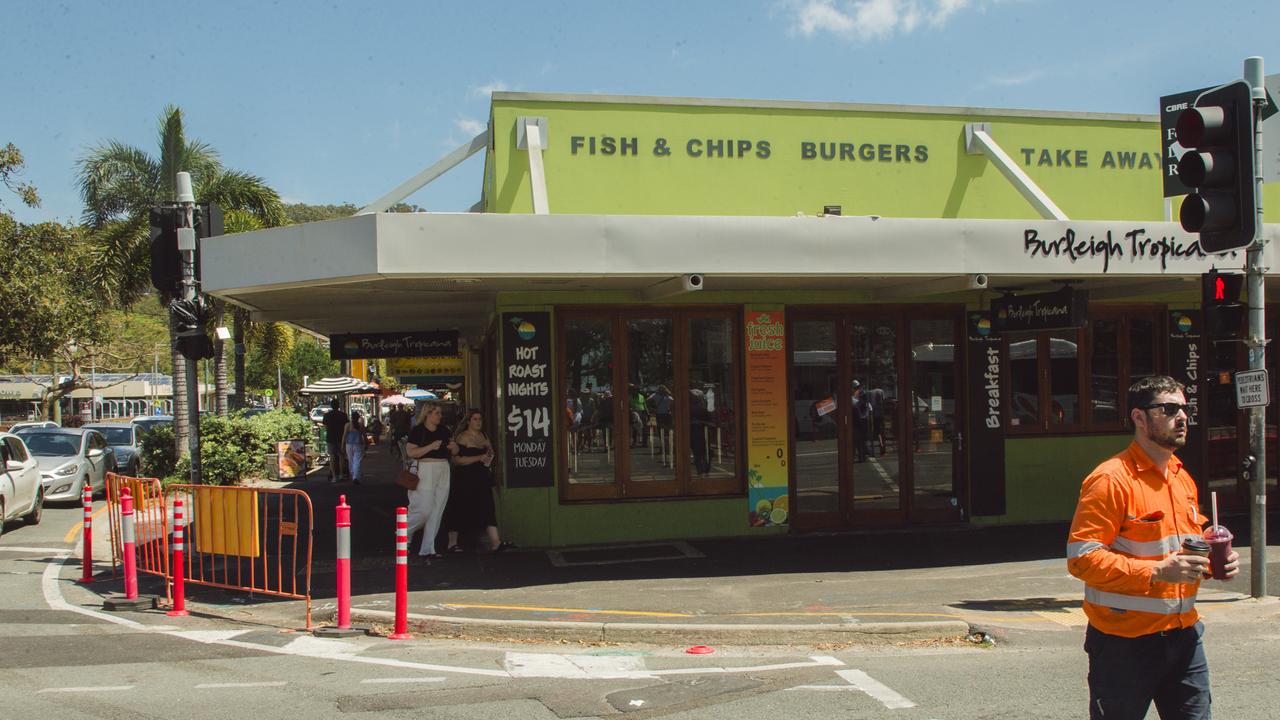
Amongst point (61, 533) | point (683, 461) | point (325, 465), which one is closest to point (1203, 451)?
point (683, 461)

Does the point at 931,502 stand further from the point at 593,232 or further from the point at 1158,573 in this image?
the point at 1158,573

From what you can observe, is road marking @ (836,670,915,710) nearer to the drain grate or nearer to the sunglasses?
the sunglasses

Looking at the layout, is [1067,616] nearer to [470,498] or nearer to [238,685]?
[470,498]

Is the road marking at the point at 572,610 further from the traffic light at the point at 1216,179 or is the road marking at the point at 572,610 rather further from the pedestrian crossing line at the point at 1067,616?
the traffic light at the point at 1216,179

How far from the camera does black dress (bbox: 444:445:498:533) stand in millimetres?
11562

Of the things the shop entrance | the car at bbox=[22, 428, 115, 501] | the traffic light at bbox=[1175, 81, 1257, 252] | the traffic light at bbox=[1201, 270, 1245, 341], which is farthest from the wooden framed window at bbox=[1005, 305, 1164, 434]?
the car at bbox=[22, 428, 115, 501]

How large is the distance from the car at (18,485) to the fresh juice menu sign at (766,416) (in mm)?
10836

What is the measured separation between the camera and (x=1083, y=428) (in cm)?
1331

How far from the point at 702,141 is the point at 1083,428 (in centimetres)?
604

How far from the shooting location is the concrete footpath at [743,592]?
8.07 metres

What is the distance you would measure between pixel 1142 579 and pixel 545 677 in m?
4.22

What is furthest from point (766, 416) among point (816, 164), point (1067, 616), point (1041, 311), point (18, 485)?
point (18, 485)

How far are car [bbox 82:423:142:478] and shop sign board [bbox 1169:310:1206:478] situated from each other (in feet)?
70.0

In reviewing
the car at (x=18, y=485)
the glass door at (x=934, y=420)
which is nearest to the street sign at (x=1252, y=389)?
the glass door at (x=934, y=420)
